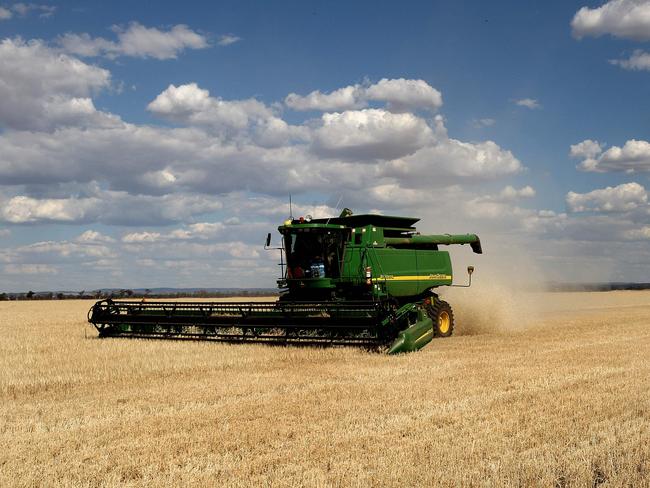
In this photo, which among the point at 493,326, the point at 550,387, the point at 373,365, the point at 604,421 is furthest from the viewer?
the point at 493,326

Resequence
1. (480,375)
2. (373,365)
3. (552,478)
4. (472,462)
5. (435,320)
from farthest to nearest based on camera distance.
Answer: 1. (435,320)
2. (373,365)
3. (480,375)
4. (472,462)
5. (552,478)

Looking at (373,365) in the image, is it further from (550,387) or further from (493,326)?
(493,326)

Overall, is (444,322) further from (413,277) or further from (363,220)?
(363,220)

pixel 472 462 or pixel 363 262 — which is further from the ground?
pixel 363 262

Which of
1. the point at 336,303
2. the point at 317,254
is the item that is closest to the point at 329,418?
the point at 336,303

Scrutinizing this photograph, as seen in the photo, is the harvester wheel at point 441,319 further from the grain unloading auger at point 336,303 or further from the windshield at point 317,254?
the windshield at point 317,254

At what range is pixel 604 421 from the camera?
638 cm

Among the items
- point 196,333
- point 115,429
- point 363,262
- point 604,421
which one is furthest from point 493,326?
point 115,429

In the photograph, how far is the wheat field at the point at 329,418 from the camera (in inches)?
195

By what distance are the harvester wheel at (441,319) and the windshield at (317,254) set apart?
2.91 meters

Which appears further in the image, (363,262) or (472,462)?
(363,262)

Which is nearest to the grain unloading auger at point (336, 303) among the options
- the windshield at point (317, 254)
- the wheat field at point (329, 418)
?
the windshield at point (317, 254)

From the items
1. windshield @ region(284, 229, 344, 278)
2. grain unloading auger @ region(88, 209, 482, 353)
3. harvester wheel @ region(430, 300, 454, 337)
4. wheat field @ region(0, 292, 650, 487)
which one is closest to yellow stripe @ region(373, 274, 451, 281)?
grain unloading auger @ region(88, 209, 482, 353)

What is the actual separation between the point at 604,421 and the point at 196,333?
10916 mm
